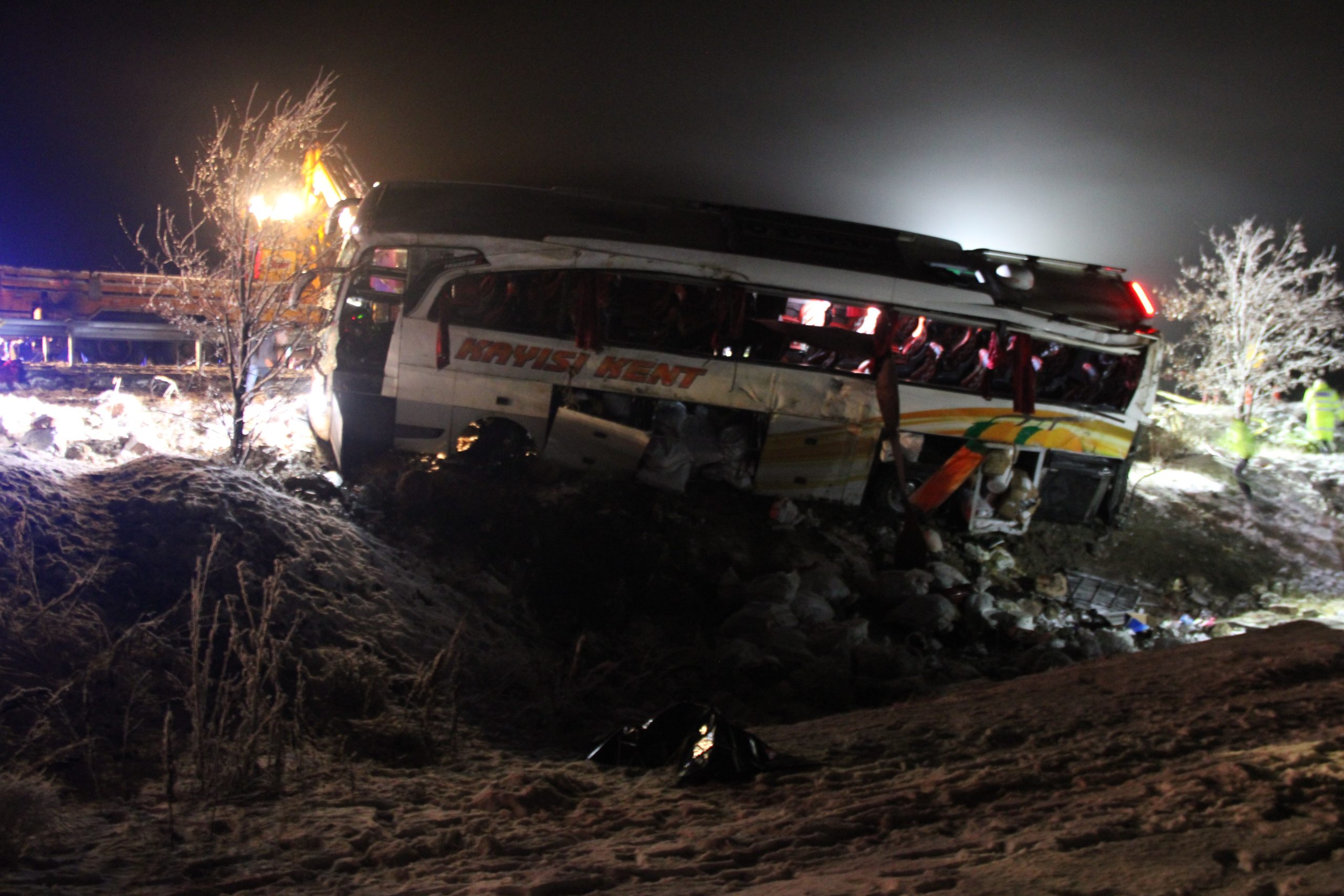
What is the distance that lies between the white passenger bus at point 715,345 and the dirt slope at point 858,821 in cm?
494

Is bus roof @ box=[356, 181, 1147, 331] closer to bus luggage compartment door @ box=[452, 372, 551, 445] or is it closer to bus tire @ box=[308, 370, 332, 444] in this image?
bus luggage compartment door @ box=[452, 372, 551, 445]

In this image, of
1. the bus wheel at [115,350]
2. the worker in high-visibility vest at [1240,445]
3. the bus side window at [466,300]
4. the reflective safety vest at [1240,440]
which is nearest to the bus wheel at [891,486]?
the bus side window at [466,300]

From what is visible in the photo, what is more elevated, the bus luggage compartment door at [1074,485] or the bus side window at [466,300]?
the bus side window at [466,300]

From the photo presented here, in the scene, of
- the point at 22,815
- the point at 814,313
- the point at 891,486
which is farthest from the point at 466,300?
the point at 22,815

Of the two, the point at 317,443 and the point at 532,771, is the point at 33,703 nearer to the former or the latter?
the point at 532,771

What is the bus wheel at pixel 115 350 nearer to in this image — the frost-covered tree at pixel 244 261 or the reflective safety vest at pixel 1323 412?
the frost-covered tree at pixel 244 261

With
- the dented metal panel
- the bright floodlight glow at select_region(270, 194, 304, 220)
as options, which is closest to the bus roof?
the dented metal panel

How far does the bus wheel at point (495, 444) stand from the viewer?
28.8ft

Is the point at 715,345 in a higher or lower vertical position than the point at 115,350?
higher

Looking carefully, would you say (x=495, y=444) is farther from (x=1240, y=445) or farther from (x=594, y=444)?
(x=1240, y=445)

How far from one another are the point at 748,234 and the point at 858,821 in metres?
7.14

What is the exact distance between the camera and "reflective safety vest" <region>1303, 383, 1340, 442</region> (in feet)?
52.3

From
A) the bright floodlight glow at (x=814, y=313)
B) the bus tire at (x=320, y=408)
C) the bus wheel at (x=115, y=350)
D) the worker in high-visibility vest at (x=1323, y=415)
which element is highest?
the bright floodlight glow at (x=814, y=313)

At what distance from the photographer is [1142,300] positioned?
9914 mm
